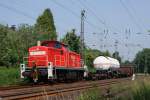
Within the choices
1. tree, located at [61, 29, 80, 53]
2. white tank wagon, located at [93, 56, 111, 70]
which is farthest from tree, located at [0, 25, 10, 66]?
tree, located at [61, 29, 80, 53]

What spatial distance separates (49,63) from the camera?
27125 mm

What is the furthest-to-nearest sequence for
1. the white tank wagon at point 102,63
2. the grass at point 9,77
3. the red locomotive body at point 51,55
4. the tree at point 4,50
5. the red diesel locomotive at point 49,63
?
1. the white tank wagon at point 102,63
2. the tree at point 4,50
3. the grass at point 9,77
4. the red locomotive body at point 51,55
5. the red diesel locomotive at point 49,63

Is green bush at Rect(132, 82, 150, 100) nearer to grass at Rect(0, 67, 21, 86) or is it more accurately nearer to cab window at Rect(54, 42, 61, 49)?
cab window at Rect(54, 42, 61, 49)

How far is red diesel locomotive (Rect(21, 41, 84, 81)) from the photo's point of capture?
27.0 m

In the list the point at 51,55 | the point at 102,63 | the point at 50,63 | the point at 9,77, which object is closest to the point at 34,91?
the point at 50,63

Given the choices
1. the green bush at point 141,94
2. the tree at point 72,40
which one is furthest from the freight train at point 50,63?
the tree at point 72,40

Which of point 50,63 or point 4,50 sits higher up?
point 4,50

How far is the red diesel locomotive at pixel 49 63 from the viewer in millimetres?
26984

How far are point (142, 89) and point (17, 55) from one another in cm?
3019

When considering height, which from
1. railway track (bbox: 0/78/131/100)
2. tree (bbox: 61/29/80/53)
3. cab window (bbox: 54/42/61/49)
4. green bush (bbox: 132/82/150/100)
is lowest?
railway track (bbox: 0/78/131/100)

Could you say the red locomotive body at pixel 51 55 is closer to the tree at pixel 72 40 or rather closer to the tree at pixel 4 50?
the tree at pixel 4 50

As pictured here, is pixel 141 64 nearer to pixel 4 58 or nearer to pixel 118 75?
pixel 118 75

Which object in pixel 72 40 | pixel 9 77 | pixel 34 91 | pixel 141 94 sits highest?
pixel 72 40

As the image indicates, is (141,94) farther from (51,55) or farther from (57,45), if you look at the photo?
(57,45)
